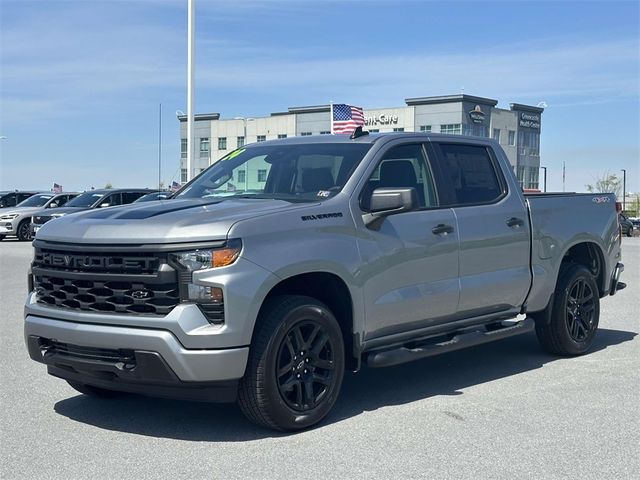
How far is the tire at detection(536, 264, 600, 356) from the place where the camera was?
776 cm

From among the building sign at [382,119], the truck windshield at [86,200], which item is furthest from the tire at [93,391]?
the building sign at [382,119]

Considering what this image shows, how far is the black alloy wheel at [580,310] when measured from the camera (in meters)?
7.92

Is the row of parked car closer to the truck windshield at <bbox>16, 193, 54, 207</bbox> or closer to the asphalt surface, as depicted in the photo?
the truck windshield at <bbox>16, 193, 54, 207</bbox>

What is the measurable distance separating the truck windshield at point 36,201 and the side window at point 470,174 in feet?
76.5

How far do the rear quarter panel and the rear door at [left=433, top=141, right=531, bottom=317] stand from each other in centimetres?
18

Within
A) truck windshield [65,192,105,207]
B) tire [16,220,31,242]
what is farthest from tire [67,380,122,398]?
tire [16,220,31,242]

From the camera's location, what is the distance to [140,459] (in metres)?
4.83

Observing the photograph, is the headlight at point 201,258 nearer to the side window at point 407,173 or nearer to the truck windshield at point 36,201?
the side window at point 407,173

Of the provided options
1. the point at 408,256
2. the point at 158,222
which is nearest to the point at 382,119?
the point at 408,256

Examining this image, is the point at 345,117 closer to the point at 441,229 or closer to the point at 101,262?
the point at 441,229

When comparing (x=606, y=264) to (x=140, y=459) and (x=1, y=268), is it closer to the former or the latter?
(x=140, y=459)

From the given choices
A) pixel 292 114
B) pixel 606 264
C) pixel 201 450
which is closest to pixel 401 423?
pixel 201 450

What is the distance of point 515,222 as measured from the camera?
7.15m

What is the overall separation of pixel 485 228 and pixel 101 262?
315 centimetres
